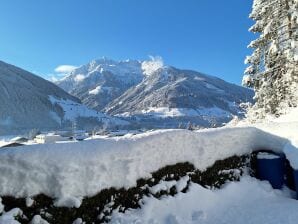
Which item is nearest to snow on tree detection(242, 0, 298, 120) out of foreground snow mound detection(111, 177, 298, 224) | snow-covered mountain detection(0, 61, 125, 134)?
foreground snow mound detection(111, 177, 298, 224)

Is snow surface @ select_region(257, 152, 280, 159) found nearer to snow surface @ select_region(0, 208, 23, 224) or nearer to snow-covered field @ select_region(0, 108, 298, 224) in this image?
snow-covered field @ select_region(0, 108, 298, 224)

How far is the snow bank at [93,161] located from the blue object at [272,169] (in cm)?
184

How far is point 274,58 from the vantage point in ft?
69.3

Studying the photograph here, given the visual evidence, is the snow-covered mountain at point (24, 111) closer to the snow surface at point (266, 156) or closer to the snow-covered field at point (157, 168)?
the snow surface at point (266, 156)

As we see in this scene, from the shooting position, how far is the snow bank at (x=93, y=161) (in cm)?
520

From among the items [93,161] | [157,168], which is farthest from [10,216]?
[157,168]

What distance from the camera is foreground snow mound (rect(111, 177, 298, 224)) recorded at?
6637 mm

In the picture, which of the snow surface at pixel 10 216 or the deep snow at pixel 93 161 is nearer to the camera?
the snow surface at pixel 10 216

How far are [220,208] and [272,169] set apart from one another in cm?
252

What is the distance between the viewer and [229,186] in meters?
8.89

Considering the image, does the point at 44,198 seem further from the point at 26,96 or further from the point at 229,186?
the point at 26,96

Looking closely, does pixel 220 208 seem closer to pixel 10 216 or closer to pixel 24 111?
pixel 10 216

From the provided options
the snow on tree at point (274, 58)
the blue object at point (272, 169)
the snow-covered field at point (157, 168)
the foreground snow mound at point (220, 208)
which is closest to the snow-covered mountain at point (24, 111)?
the snow on tree at point (274, 58)

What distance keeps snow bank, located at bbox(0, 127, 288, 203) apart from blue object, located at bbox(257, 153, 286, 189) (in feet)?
6.03
